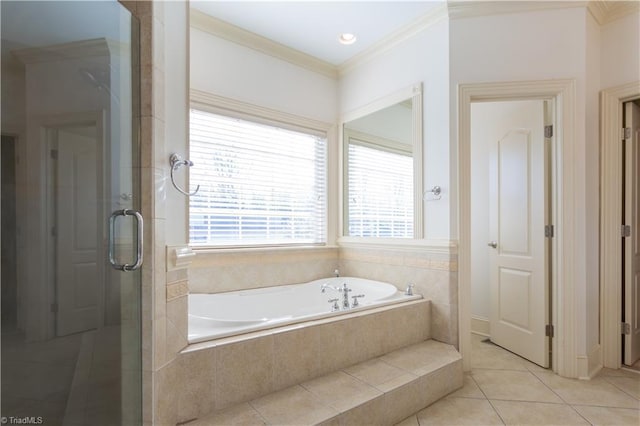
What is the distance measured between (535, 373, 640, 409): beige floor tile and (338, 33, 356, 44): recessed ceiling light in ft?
10.0

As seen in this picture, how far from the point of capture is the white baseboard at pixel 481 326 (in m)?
3.26

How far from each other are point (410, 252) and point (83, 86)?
2.39 meters

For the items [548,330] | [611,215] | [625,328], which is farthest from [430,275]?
[625,328]

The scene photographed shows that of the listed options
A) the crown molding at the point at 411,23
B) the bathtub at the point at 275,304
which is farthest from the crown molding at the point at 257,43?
the bathtub at the point at 275,304

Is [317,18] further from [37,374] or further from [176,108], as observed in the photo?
[37,374]

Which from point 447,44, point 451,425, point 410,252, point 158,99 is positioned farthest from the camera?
point 410,252

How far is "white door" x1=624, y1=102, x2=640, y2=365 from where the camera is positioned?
2.53 meters

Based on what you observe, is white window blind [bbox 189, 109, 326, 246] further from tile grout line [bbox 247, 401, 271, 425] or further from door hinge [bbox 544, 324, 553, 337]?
door hinge [bbox 544, 324, 553, 337]

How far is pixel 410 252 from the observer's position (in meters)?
2.79

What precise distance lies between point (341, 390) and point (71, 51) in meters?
1.94

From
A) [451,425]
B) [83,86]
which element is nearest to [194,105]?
[83,86]

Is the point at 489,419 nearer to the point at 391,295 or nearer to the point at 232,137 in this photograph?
the point at 391,295

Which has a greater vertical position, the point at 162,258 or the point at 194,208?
the point at 194,208

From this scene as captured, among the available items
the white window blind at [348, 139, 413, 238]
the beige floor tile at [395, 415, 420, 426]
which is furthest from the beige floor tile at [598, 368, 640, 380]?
the white window blind at [348, 139, 413, 238]
